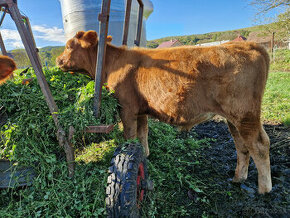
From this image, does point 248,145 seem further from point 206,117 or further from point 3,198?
point 3,198

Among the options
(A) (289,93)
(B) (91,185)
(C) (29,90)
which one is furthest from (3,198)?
(A) (289,93)

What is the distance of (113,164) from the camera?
7.07 feet

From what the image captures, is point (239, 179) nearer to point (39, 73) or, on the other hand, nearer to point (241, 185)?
point (241, 185)

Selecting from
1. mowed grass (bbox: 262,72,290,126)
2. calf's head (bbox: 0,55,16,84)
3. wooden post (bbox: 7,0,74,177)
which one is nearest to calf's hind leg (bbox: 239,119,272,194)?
wooden post (bbox: 7,0,74,177)

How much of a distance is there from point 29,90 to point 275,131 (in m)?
5.08

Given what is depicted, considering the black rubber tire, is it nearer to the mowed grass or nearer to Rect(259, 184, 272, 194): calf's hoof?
Rect(259, 184, 272, 194): calf's hoof

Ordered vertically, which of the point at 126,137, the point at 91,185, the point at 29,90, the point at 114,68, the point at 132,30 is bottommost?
the point at 91,185

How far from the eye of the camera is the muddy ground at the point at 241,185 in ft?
8.55

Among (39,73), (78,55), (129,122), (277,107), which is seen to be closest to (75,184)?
(129,122)

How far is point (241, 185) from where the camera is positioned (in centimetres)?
315

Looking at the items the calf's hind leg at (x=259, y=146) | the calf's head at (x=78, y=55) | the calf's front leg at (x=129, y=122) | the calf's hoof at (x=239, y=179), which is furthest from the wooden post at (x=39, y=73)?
the calf's hoof at (x=239, y=179)

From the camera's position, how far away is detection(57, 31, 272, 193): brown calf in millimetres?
2578

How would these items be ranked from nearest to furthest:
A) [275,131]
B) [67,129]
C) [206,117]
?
[67,129] → [206,117] → [275,131]

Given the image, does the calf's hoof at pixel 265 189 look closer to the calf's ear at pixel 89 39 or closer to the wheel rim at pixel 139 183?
the wheel rim at pixel 139 183
